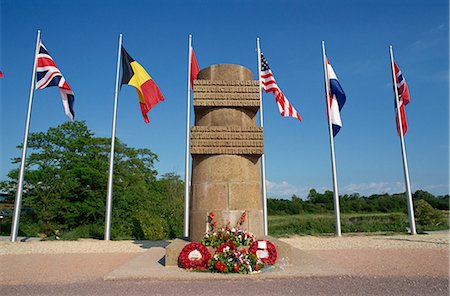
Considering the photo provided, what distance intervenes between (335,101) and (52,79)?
13966mm

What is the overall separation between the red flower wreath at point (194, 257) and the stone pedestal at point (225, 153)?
2.74 ft

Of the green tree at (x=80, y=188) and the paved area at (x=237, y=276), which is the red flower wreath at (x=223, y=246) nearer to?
the paved area at (x=237, y=276)

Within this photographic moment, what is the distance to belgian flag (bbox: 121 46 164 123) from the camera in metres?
13.6

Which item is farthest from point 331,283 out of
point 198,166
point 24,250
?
point 24,250

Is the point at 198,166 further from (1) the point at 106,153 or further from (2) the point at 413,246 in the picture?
(1) the point at 106,153

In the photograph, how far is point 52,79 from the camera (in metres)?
13.9

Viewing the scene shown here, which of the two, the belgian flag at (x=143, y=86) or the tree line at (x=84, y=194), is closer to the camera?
the belgian flag at (x=143, y=86)

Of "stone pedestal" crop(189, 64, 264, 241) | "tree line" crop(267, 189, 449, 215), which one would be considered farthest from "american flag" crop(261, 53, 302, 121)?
"tree line" crop(267, 189, 449, 215)

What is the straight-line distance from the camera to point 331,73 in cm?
1552

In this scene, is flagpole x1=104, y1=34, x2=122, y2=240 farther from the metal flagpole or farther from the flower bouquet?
the flower bouquet

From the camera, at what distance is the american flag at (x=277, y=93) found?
567 inches

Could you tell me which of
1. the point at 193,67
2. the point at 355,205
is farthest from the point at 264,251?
the point at 355,205

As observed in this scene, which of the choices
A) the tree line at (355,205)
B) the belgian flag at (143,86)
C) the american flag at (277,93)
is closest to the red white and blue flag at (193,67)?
the belgian flag at (143,86)

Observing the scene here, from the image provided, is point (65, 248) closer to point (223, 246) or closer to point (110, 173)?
point (110, 173)
